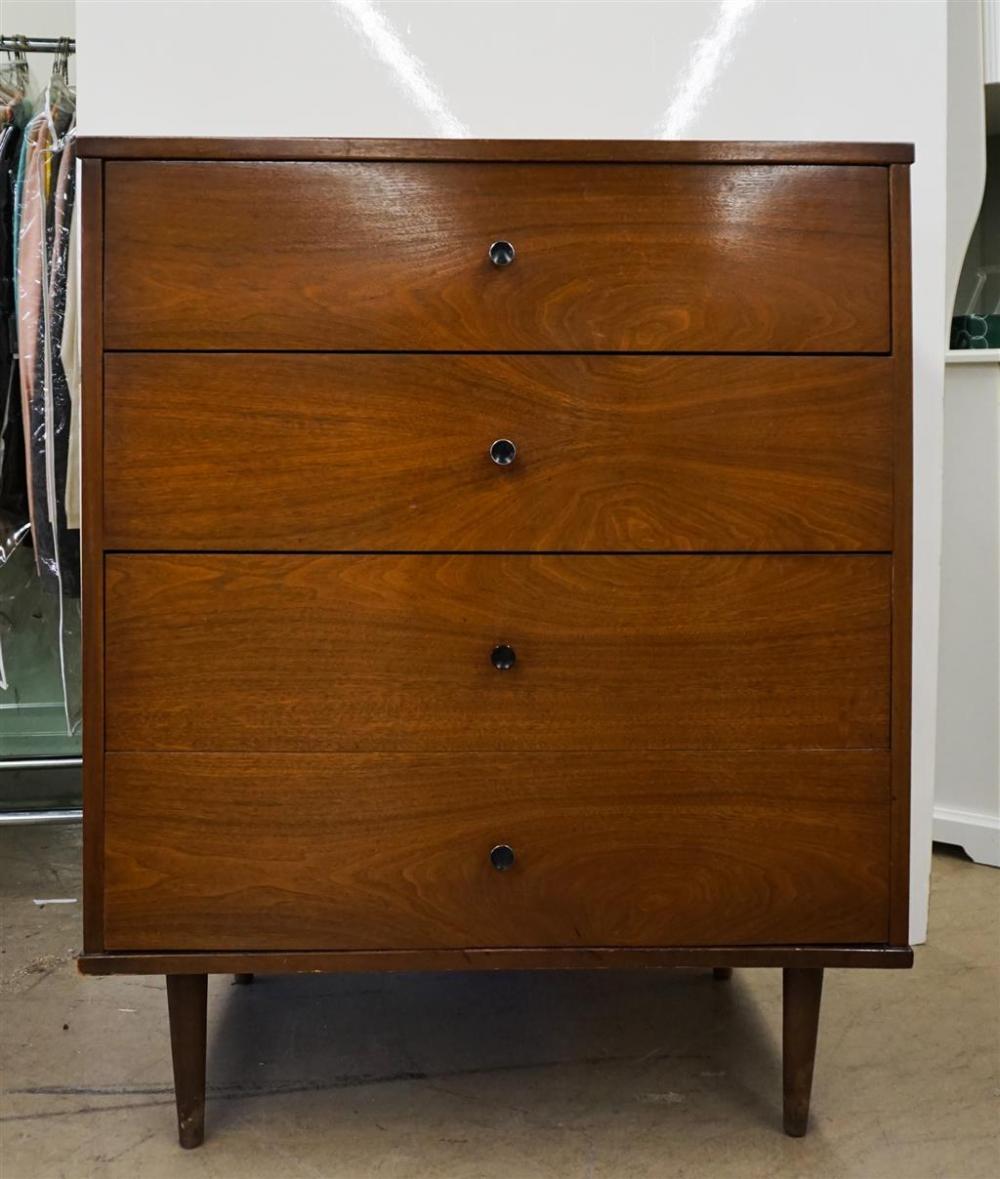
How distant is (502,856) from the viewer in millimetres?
1058

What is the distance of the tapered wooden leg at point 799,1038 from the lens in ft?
3.71

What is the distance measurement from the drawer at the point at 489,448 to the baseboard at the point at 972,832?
127 cm

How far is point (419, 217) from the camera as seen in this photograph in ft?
3.37

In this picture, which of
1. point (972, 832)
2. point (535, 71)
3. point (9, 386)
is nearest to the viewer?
point (535, 71)

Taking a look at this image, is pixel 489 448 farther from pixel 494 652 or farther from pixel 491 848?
pixel 491 848

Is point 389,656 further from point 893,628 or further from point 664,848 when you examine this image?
point 893,628

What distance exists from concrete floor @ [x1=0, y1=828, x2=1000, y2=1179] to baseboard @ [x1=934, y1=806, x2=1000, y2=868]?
44 cm

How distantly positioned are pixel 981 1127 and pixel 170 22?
176cm

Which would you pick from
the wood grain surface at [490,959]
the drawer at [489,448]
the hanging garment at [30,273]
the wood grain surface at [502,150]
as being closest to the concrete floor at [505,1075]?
the wood grain surface at [490,959]

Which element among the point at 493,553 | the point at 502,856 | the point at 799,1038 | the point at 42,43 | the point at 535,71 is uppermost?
the point at 42,43

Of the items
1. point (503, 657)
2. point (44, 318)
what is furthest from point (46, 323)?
point (503, 657)

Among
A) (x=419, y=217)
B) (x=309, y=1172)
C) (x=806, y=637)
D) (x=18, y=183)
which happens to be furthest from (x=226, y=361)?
(x=18, y=183)

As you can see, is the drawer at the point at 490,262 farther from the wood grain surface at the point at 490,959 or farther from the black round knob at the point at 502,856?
the wood grain surface at the point at 490,959

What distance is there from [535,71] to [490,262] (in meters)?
0.72
